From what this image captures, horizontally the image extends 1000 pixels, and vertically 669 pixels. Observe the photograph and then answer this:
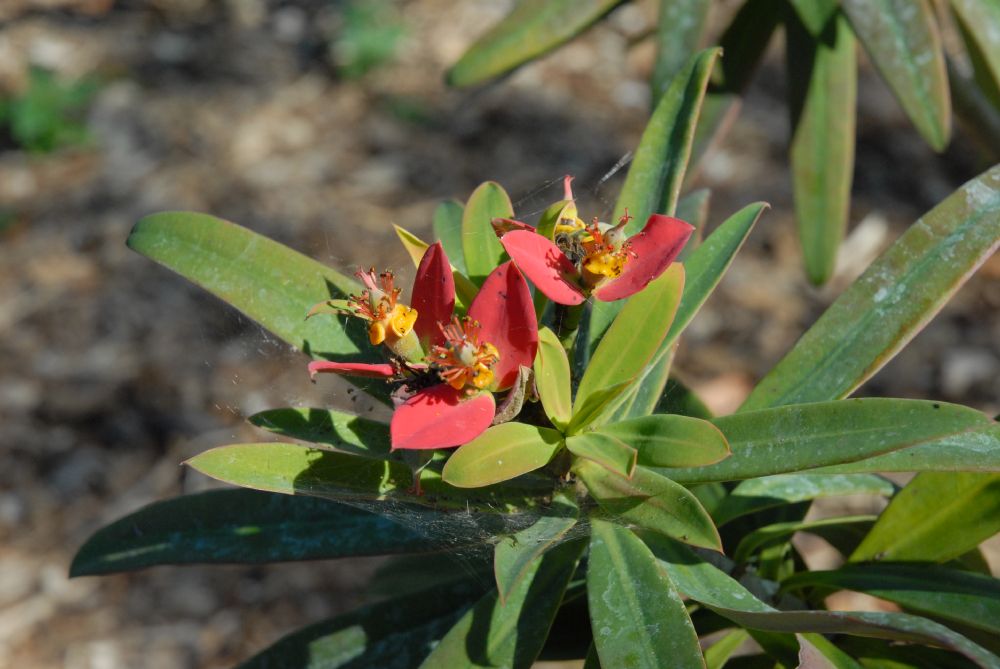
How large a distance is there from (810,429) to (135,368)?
7.46 feet

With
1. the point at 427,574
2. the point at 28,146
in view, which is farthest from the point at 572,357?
the point at 28,146

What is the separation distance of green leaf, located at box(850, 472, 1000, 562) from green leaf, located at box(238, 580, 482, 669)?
0.44 meters

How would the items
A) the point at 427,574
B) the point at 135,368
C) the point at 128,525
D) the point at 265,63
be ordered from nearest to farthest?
the point at 128,525 < the point at 427,574 < the point at 135,368 < the point at 265,63

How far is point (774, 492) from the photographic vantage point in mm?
1032

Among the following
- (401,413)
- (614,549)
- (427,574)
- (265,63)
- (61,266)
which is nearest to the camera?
(401,413)

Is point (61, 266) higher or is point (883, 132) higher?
point (883, 132)

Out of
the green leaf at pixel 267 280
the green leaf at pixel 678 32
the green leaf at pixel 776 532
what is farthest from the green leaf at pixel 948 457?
the green leaf at pixel 678 32

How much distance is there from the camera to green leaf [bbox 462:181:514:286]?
0.84 metres

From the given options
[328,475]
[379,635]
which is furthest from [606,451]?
[379,635]

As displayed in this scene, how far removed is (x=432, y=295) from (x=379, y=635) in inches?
19.2

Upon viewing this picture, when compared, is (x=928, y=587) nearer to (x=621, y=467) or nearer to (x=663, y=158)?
(x=621, y=467)

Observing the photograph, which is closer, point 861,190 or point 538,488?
point 538,488

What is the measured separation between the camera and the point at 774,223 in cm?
291

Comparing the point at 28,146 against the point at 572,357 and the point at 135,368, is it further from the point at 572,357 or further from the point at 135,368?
the point at 572,357
